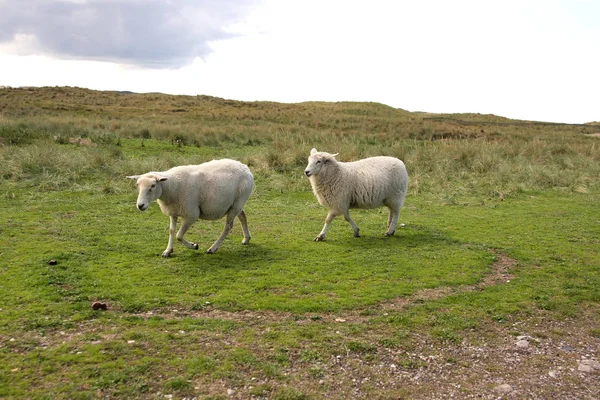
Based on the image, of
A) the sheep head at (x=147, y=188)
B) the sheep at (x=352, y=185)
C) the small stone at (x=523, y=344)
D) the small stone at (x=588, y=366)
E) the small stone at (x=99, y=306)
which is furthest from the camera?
the sheep at (x=352, y=185)

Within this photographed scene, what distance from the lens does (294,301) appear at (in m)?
6.88

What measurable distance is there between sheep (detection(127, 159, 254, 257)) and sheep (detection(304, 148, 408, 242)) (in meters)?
1.77

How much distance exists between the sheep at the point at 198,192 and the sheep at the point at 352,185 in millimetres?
1770

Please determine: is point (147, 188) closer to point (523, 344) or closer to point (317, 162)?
point (317, 162)

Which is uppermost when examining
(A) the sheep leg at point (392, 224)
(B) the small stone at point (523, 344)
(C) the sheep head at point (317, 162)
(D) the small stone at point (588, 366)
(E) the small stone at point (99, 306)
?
(C) the sheep head at point (317, 162)

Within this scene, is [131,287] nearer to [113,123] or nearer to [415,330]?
[415,330]

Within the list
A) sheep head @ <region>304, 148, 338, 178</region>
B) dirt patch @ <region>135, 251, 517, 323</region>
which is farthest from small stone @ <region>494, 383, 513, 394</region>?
sheep head @ <region>304, 148, 338, 178</region>

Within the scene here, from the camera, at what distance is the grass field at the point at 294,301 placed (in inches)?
195

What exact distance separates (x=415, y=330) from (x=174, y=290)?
3.41 meters

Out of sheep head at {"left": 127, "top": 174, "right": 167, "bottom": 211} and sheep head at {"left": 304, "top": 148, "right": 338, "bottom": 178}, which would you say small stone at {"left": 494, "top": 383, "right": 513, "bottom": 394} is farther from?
sheep head at {"left": 304, "top": 148, "right": 338, "bottom": 178}

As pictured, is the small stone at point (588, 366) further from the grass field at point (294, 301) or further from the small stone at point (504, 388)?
the small stone at point (504, 388)

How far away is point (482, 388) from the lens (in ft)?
16.3

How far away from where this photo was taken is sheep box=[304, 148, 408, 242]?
1055 cm

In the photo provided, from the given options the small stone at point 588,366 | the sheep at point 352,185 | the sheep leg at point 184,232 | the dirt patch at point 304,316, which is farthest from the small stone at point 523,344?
the sheep leg at point 184,232
